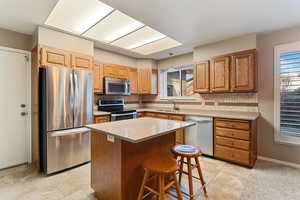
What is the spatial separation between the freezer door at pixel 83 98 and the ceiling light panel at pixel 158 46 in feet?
5.20

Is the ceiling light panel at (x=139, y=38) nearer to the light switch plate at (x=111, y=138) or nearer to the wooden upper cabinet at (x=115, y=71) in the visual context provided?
the wooden upper cabinet at (x=115, y=71)

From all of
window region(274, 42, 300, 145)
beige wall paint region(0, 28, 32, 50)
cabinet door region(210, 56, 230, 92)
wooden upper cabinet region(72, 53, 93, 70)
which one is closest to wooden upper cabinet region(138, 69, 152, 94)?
wooden upper cabinet region(72, 53, 93, 70)

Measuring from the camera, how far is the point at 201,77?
3.78 metres

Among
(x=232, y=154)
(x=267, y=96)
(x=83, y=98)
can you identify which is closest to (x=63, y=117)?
(x=83, y=98)

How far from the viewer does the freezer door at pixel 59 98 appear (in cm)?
260

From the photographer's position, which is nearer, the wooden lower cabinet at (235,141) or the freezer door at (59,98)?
the freezer door at (59,98)

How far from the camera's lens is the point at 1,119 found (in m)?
2.83

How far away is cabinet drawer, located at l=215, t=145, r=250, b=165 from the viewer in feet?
9.24

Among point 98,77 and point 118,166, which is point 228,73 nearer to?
point 118,166

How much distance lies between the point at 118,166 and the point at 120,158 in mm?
101

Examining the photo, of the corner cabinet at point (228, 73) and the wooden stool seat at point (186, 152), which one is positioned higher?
the corner cabinet at point (228, 73)

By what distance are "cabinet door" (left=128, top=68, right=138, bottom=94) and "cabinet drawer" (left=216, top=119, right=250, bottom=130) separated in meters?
2.61

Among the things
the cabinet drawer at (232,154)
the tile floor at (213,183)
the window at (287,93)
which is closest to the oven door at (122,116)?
the tile floor at (213,183)

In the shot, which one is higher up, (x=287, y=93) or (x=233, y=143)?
(x=287, y=93)
